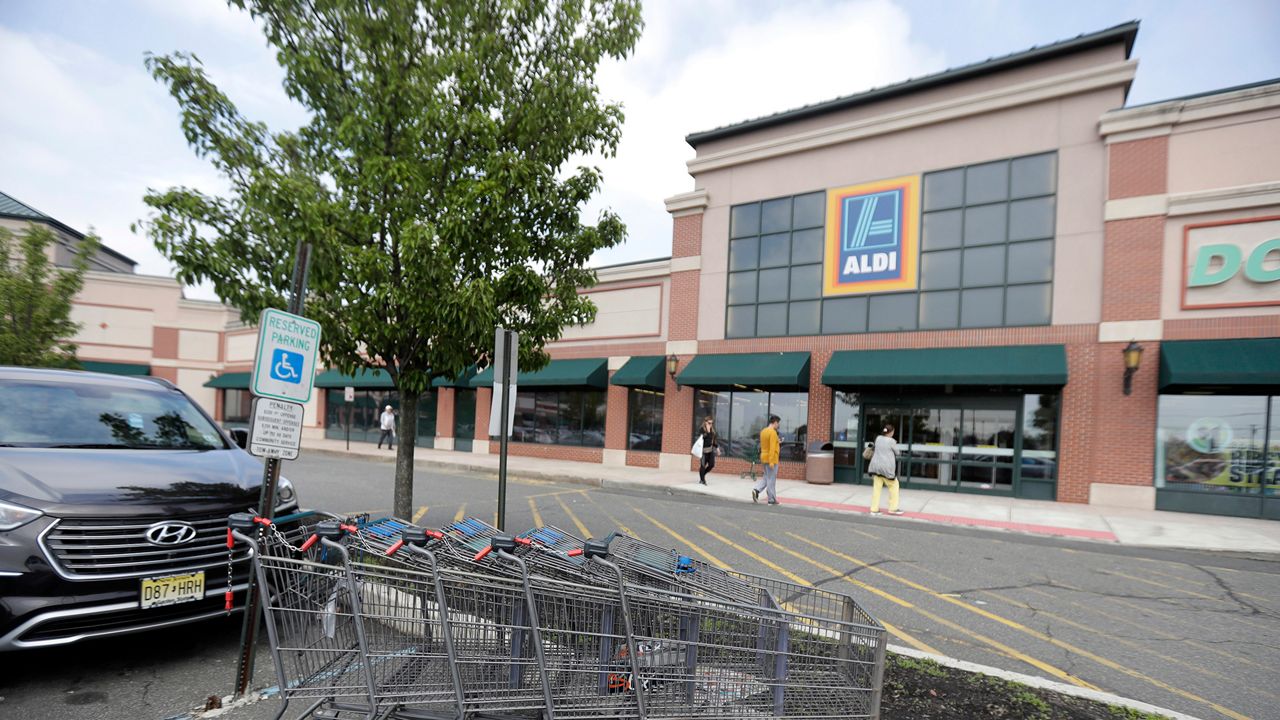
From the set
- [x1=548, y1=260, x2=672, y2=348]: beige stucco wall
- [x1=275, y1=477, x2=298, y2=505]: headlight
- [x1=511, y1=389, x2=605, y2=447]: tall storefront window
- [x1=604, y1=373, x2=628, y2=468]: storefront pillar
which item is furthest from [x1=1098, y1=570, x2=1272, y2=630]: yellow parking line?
[x1=511, y1=389, x2=605, y2=447]: tall storefront window

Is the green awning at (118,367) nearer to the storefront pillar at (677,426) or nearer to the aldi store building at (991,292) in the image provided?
the aldi store building at (991,292)

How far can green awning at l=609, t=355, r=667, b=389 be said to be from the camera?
734 inches

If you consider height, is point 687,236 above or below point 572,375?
above

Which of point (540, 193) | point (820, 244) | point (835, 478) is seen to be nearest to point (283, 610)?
point (540, 193)

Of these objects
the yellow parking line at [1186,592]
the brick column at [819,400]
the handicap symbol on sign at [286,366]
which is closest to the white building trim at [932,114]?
the brick column at [819,400]

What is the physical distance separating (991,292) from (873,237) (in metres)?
3.20

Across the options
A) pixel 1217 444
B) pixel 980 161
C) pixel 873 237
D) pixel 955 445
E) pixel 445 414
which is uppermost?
pixel 980 161

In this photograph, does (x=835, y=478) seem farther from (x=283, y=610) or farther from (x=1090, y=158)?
(x=283, y=610)

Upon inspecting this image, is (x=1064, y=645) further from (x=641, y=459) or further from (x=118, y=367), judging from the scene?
(x=118, y=367)

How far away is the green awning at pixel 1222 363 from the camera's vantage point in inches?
447

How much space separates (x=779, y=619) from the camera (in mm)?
2807

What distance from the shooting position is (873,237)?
53.1 ft

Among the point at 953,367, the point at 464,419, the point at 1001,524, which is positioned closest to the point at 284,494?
the point at 1001,524

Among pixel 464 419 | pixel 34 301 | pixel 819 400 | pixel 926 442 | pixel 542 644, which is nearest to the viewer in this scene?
pixel 542 644
